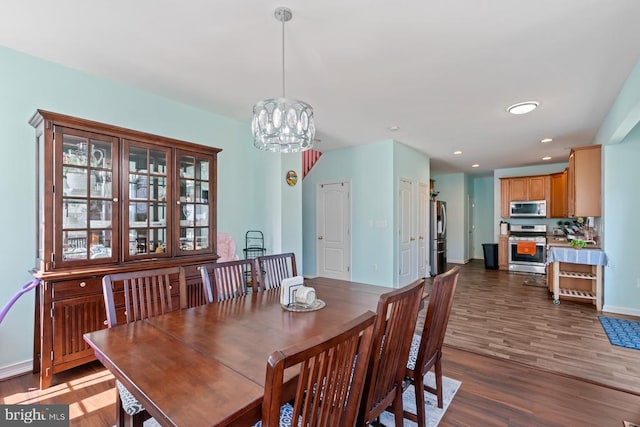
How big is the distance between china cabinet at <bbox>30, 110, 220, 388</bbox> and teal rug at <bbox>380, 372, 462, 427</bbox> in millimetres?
2049

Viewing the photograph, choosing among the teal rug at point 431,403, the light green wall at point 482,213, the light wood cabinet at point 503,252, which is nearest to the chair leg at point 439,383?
the teal rug at point 431,403

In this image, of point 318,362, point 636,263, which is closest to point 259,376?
point 318,362

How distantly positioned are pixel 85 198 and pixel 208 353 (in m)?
2.03

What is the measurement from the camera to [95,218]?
258 centimetres

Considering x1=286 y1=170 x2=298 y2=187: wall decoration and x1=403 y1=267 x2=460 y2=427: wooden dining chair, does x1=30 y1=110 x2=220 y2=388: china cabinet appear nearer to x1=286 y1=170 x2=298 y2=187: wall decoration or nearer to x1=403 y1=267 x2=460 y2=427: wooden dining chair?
x1=286 y1=170 x2=298 y2=187: wall decoration

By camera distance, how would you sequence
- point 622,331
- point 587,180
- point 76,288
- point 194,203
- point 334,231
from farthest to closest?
point 334,231, point 587,180, point 622,331, point 194,203, point 76,288

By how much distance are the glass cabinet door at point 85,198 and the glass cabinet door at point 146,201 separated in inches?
4.8

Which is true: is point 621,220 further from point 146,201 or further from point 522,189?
point 146,201

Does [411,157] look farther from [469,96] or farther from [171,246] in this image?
[171,246]

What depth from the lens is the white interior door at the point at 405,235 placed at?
214 inches

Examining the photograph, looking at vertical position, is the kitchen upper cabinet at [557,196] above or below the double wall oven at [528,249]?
above

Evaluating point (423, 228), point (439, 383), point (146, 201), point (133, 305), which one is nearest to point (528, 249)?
point (423, 228)

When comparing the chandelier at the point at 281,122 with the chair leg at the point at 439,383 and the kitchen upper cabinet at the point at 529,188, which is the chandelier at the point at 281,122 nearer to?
the chair leg at the point at 439,383

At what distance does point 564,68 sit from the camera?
2707 millimetres
